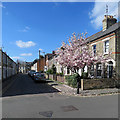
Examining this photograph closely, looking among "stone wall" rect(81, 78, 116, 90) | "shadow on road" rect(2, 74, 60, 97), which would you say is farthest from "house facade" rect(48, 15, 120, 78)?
"shadow on road" rect(2, 74, 60, 97)

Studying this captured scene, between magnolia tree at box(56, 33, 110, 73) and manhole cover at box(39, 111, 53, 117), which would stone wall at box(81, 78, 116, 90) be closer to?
magnolia tree at box(56, 33, 110, 73)

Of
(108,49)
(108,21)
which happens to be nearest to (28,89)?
(108,49)

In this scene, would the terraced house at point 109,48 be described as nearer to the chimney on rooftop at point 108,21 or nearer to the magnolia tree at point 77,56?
the chimney on rooftop at point 108,21

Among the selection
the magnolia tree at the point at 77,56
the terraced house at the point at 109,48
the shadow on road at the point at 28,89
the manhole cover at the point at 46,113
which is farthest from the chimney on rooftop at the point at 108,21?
the manhole cover at the point at 46,113

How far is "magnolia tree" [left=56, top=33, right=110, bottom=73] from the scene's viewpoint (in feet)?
40.1

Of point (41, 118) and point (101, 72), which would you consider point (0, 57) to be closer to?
point (101, 72)

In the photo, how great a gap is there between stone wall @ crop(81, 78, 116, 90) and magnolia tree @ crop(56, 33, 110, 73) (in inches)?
72.4

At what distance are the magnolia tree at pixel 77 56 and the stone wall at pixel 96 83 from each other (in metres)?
1.84

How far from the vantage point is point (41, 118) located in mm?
5309

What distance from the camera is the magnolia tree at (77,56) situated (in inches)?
481

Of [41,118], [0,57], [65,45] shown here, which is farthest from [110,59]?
[0,57]

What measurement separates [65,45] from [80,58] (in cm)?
330

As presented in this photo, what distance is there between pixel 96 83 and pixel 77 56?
4034 millimetres

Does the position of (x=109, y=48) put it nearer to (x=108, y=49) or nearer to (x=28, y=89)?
(x=108, y=49)
